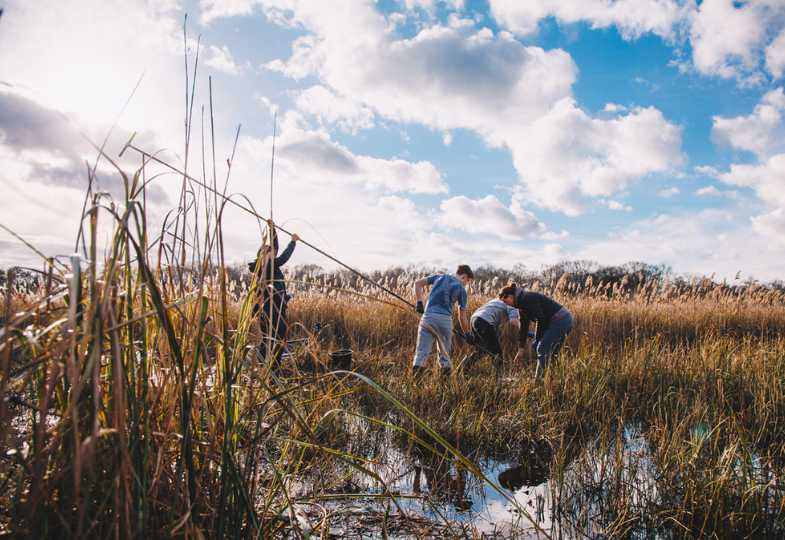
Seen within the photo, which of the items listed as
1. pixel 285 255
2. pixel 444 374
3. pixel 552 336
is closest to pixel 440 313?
pixel 444 374

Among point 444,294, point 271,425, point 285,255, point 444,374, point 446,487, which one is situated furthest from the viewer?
point 285,255

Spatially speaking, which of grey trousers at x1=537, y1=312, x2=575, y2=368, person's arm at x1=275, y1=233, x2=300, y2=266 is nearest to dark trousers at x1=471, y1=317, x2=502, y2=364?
grey trousers at x1=537, y1=312, x2=575, y2=368

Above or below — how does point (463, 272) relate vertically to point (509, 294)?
above

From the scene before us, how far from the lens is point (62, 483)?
2.65 feet

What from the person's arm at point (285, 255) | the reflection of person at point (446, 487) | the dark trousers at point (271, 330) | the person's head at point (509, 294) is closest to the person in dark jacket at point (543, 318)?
the person's head at point (509, 294)

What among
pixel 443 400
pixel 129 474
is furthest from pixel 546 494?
pixel 129 474

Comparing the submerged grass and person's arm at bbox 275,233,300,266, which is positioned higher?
person's arm at bbox 275,233,300,266

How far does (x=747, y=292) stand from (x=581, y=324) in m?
5.61

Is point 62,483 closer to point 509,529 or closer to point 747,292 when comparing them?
point 509,529

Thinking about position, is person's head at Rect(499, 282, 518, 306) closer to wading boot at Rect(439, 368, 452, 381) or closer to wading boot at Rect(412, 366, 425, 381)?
wading boot at Rect(439, 368, 452, 381)

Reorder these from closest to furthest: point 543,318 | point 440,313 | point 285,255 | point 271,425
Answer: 1. point 271,425
2. point 440,313
3. point 543,318
4. point 285,255

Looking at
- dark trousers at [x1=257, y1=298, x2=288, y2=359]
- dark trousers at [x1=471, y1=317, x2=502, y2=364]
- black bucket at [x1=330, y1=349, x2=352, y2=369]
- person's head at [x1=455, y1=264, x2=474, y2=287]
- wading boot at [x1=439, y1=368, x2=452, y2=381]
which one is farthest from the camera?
dark trousers at [x1=471, y1=317, x2=502, y2=364]

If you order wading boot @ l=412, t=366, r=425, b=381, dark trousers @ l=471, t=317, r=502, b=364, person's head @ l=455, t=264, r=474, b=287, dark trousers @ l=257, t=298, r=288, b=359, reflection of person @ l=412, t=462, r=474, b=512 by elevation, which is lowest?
reflection of person @ l=412, t=462, r=474, b=512

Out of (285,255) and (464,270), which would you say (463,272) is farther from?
(285,255)
